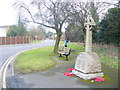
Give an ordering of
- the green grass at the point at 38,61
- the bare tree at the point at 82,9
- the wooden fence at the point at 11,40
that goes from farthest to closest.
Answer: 1. the wooden fence at the point at 11,40
2. the bare tree at the point at 82,9
3. the green grass at the point at 38,61

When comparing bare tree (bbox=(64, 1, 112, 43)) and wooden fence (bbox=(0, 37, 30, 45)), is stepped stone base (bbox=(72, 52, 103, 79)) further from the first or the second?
wooden fence (bbox=(0, 37, 30, 45))

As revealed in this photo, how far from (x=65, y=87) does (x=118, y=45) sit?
13082 mm

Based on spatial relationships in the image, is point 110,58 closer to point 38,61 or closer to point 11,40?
point 38,61

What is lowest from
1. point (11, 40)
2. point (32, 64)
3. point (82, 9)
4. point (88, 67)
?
point (32, 64)

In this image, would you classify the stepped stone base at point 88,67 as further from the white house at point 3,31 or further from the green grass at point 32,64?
the white house at point 3,31

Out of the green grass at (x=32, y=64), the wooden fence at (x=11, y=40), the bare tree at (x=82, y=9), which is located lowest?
the green grass at (x=32, y=64)

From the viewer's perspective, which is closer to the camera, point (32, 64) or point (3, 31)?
point (32, 64)

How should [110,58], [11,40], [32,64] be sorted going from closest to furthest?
[32,64]
[110,58]
[11,40]

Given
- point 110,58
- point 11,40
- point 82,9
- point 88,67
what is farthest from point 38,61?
point 11,40

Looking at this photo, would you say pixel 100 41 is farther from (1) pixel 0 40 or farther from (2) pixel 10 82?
(1) pixel 0 40

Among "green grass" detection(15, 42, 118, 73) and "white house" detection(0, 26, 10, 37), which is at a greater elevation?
"white house" detection(0, 26, 10, 37)

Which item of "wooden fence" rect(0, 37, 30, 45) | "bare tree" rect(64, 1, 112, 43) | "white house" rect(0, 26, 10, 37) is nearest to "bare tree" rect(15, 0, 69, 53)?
"bare tree" rect(64, 1, 112, 43)

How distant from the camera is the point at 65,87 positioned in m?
4.59

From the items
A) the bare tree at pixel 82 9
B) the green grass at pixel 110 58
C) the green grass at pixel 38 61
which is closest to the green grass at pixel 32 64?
the green grass at pixel 38 61
